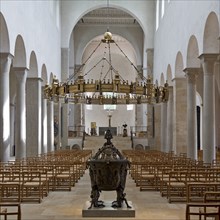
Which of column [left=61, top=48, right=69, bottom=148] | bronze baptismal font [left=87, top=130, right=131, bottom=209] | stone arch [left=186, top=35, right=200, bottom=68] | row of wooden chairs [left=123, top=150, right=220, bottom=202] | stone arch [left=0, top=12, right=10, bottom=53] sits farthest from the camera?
column [left=61, top=48, right=69, bottom=148]

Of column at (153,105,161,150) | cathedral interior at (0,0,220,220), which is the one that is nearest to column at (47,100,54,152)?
cathedral interior at (0,0,220,220)

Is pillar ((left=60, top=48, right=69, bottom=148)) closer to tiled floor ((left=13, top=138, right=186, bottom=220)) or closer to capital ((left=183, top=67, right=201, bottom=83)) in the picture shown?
capital ((left=183, top=67, right=201, bottom=83))

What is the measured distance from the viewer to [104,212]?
9.52 m

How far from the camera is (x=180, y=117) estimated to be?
1156 inches

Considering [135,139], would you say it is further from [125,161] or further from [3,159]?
[125,161]

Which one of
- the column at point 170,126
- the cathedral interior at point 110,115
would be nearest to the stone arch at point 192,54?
the cathedral interior at point 110,115

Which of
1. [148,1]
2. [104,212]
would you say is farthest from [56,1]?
[104,212]

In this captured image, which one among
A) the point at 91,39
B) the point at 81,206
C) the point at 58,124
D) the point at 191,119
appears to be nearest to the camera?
the point at 81,206

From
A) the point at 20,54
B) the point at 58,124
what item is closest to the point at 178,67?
the point at 20,54

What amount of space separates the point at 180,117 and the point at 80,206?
18920 millimetres

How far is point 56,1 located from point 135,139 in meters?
12.8

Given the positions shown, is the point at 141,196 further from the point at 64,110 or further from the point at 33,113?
the point at 64,110

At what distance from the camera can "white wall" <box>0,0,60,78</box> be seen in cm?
2086

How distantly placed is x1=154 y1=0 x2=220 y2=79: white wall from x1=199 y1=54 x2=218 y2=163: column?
0.61 m
